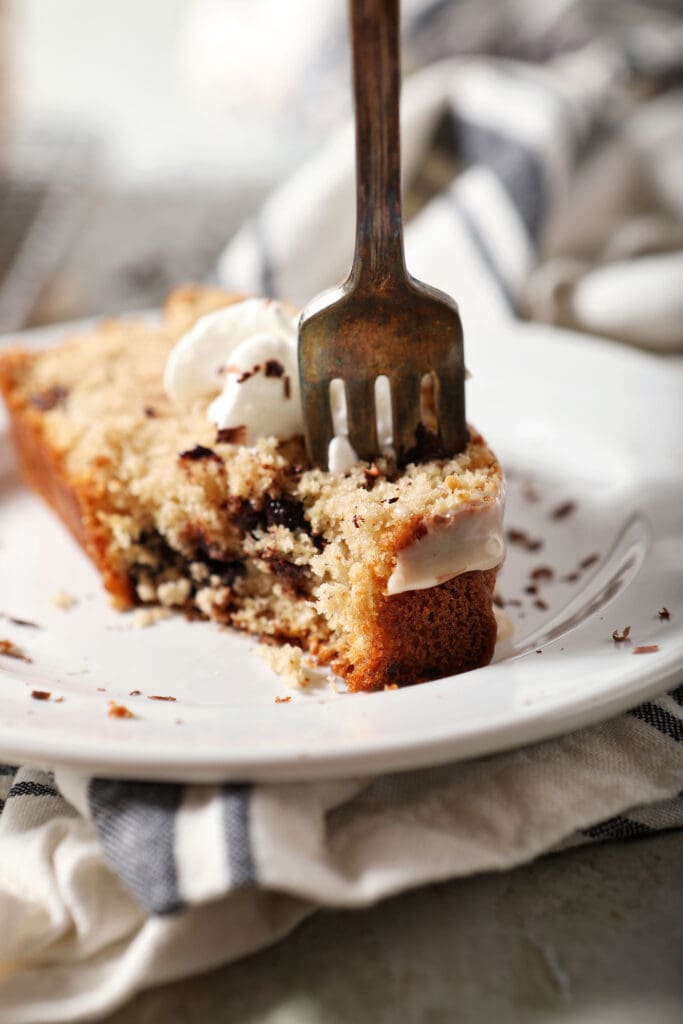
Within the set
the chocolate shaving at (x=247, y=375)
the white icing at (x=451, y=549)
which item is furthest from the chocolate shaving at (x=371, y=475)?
the chocolate shaving at (x=247, y=375)

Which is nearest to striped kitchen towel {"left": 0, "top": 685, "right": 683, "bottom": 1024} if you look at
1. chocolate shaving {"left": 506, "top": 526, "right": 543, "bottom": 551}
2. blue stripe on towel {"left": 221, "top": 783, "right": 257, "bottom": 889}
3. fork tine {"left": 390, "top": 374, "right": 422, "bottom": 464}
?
blue stripe on towel {"left": 221, "top": 783, "right": 257, "bottom": 889}

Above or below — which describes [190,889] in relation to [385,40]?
below

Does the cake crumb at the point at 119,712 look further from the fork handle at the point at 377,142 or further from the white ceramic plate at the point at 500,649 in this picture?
the fork handle at the point at 377,142

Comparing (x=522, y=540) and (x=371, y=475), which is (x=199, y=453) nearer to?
(x=371, y=475)

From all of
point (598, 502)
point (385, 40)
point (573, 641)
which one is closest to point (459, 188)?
point (598, 502)

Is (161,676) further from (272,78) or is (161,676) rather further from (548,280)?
(272,78)

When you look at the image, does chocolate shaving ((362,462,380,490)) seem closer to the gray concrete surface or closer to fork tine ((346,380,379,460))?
fork tine ((346,380,379,460))
